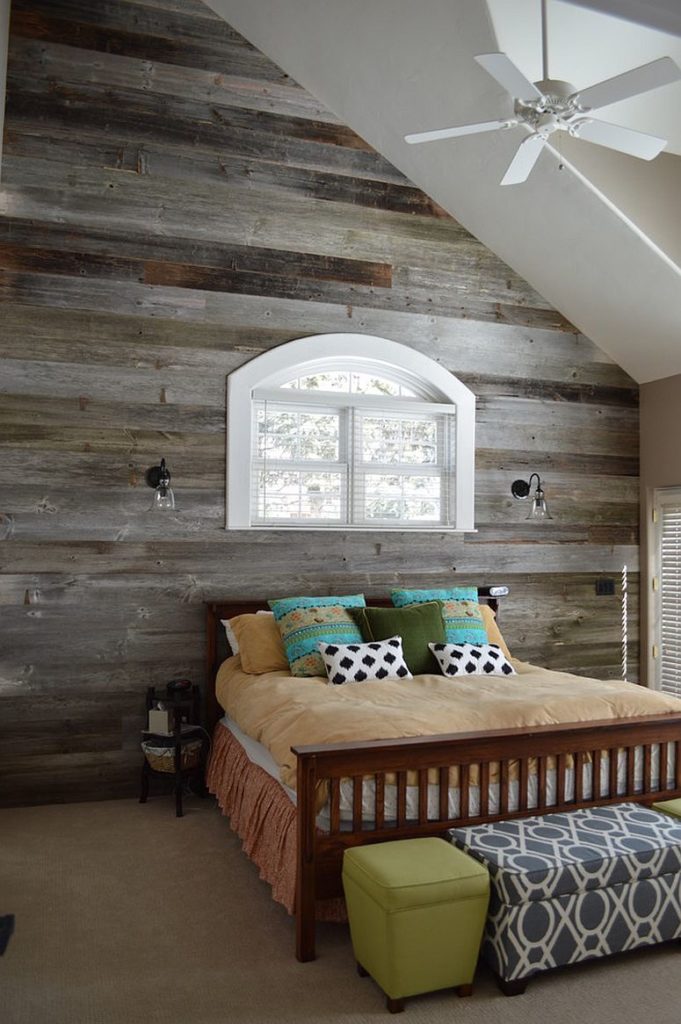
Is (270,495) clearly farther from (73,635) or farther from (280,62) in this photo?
(280,62)

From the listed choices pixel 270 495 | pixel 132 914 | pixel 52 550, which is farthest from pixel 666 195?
pixel 132 914

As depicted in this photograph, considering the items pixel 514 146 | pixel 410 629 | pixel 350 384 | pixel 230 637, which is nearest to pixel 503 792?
pixel 410 629

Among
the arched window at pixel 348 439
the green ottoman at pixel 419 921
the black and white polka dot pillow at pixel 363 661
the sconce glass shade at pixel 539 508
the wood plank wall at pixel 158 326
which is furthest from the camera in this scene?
the sconce glass shade at pixel 539 508

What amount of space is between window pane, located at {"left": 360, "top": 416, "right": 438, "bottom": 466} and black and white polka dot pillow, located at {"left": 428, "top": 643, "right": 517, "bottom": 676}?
4.36 ft

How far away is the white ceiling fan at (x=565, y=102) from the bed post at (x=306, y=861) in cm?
245

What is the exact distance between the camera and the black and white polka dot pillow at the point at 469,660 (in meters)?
4.37

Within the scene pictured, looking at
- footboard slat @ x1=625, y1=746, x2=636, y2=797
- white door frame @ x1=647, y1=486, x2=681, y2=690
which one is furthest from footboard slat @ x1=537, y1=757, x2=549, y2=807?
white door frame @ x1=647, y1=486, x2=681, y2=690

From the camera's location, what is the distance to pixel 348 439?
5.22 metres

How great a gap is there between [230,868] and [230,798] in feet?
1.49

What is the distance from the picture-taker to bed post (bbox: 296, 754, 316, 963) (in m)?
2.85

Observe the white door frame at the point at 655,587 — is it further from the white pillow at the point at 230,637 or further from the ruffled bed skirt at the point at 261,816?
the ruffled bed skirt at the point at 261,816

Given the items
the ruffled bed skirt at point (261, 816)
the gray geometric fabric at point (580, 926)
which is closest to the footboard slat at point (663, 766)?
the gray geometric fabric at point (580, 926)

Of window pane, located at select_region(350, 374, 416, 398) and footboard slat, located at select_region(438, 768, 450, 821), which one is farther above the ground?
window pane, located at select_region(350, 374, 416, 398)

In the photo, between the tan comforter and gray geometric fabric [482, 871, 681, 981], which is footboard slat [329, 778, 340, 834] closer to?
the tan comforter
